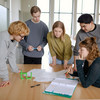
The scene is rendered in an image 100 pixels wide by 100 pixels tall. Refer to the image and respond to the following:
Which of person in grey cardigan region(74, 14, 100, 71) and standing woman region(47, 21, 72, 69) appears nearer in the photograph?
person in grey cardigan region(74, 14, 100, 71)

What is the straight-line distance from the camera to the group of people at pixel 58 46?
1.34 m

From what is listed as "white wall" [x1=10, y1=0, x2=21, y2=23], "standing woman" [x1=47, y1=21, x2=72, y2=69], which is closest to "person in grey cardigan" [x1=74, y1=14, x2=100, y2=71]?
"standing woman" [x1=47, y1=21, x2=72, y2=69]

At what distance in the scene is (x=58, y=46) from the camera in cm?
203

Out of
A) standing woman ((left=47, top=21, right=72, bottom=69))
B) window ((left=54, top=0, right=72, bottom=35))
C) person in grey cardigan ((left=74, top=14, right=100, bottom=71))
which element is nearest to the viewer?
person in grey cardigan ((left=74, top=14, right=100, bottom=71))

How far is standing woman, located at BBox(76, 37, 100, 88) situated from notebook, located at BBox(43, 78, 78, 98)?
0.11 meters

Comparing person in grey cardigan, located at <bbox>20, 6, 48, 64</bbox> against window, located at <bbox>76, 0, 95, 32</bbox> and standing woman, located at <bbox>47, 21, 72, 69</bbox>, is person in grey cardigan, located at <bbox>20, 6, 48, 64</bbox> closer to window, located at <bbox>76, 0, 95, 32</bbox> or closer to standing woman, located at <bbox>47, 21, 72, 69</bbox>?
standing woman, located at <bbox>47, 21, 72, 69</bbox>

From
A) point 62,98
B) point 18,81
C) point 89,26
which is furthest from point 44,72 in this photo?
point 89,26

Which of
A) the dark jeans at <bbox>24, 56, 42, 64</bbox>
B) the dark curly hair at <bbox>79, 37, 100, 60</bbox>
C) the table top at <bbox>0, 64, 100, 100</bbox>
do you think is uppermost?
the dark curly hair at <bbox>79, 37, 100, 60</bbox>

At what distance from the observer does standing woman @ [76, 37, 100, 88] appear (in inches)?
49.6

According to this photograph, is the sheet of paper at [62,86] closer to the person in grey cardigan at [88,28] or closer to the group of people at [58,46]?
the group of people at [58,46]

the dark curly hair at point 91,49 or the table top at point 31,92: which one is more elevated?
the dark curly hair at point 91,49

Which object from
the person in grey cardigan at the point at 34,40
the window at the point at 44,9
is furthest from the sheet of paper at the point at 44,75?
the window at the point at 44,9

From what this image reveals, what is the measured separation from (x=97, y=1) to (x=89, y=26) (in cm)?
728

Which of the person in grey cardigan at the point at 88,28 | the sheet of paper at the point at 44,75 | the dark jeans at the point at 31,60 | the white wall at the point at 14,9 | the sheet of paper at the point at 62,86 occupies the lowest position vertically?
the sheet of paper at the point at 62,86
